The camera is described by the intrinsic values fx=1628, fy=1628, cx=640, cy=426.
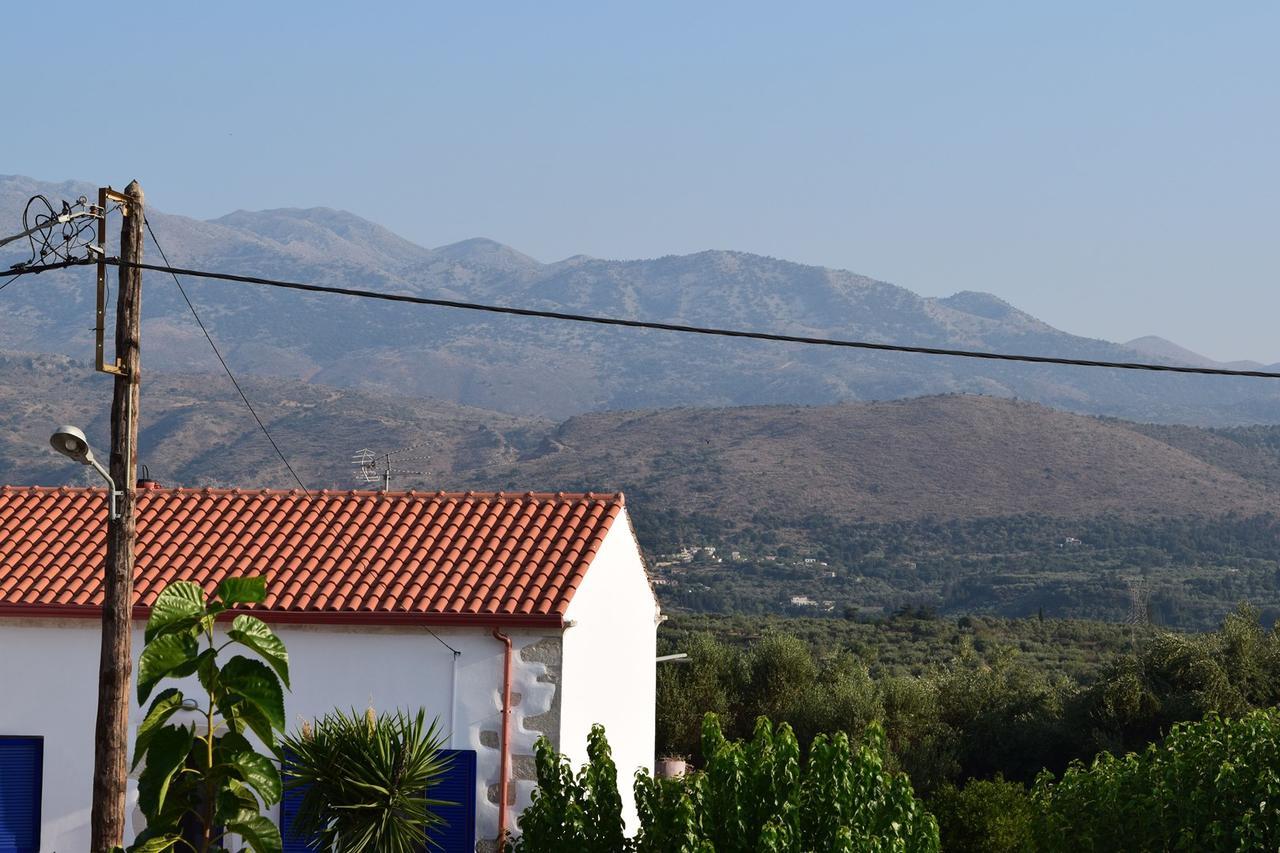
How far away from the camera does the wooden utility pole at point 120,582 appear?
12.6 metres

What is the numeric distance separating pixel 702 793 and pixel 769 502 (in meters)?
110

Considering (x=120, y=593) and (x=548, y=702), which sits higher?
(x=120, y=593)

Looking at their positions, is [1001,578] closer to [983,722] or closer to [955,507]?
[955,507]

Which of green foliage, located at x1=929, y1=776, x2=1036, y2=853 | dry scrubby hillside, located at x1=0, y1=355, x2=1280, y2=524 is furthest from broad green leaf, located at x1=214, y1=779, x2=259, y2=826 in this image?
dry scrubby hillside, located at x1=0, y1=355, x2=1280, y2=524

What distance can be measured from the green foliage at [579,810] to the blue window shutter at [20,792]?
18.0 feet

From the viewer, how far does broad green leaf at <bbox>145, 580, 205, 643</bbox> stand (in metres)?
12.2

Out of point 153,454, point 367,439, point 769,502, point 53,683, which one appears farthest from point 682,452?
point 53,683

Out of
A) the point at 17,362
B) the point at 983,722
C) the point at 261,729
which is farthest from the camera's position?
the point at 17,362

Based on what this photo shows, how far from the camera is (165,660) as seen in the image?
→ 12.1 meters

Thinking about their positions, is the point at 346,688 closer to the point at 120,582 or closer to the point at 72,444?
the point at 120,582

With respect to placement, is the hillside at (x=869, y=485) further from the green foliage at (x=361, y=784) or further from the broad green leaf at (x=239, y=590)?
the broad green leaf at (x=239, y=590)

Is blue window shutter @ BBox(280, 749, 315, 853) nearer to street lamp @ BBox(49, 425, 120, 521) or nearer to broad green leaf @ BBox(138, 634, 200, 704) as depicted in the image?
broad green leaf @ BBox(138, 634, 200, 704)

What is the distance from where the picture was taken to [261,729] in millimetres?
12406

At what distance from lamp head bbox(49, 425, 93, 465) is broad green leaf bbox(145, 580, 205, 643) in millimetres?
1159
